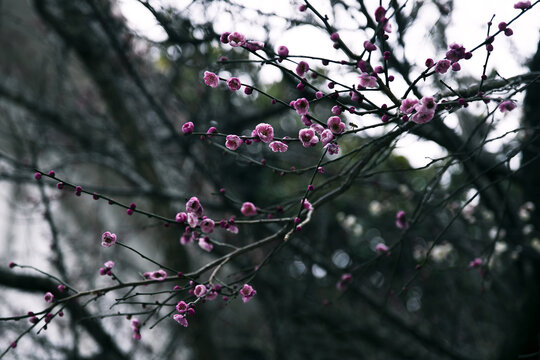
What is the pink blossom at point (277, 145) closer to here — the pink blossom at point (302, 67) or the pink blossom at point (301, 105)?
the pink blossom at point (301, 105)

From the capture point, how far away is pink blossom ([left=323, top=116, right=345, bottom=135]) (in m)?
1.42

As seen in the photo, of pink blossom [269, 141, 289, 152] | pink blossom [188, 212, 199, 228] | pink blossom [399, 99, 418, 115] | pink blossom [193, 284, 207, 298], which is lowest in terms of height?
pink blossom [193, 284, 207, 298]

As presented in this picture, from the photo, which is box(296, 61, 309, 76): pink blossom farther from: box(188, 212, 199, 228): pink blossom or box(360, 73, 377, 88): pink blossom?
box(188, 212, 199, 228): pink blossom

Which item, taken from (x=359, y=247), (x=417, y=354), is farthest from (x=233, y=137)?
(x=359, y=247)

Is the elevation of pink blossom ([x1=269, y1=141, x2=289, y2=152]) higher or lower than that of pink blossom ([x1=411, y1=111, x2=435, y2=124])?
higher

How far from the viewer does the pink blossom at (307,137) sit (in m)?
1.41

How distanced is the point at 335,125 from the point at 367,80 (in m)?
0.22

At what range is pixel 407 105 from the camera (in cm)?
137

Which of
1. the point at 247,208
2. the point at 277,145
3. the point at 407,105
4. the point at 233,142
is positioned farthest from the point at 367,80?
the point at 247,208

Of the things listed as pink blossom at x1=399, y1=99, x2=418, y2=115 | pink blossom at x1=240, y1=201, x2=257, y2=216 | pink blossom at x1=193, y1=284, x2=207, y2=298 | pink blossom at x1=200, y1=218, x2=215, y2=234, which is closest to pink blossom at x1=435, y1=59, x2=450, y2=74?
pink blossom at x1=399, y1=99, x2=418, y2=115

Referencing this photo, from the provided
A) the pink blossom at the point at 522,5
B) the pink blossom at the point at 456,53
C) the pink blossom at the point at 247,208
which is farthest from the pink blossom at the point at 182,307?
the pink blossom at the point at 522,5

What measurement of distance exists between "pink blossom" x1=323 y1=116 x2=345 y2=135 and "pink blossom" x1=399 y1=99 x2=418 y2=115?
0.18 meters

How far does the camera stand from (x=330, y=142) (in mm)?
1422

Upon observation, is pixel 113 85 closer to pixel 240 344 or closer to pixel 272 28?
pixel 272 28
